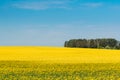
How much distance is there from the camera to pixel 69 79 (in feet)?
80.3

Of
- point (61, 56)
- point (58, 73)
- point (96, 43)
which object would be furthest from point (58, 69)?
point (96, 43)

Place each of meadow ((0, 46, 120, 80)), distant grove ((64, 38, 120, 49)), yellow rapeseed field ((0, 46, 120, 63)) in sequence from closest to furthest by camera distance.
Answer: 1. meadow ((0, 46, 120, 80))
2. yellow rapeseed field ((0, 46, 120, 63))
3. distant grove ((64, 38, 120, 49))

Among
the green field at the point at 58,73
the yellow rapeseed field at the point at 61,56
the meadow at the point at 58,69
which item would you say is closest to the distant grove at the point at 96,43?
the yellow rapeseed field at the point at 61,56

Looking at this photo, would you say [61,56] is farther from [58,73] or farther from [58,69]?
[58,73]

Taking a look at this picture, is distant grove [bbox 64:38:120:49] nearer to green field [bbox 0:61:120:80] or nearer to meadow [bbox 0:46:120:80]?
meadow [bbox 0:46:120:80]

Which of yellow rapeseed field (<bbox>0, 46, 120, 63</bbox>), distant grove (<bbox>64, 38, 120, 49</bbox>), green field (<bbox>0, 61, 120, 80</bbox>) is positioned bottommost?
green field (<bbox>0, 61, 120, 80</bbox>)

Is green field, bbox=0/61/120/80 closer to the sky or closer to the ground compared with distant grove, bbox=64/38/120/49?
closer to the ground

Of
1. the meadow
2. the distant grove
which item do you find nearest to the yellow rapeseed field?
the meadow

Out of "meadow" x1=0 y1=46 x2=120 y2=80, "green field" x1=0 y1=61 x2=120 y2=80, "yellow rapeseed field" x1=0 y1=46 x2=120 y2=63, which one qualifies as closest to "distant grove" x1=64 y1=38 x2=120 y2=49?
"yellow rapeseed field" x1=0 y1=46 x2=120 y2=63

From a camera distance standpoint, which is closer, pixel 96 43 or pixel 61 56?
pixel 61 56

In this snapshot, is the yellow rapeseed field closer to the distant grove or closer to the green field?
the green field

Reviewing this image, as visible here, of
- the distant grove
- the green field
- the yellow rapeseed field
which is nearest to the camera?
the green field

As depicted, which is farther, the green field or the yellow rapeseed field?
the yellow rapeseed field

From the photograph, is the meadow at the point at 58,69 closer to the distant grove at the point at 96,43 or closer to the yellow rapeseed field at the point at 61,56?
the yellow rapeseed field at the point at 61,56
